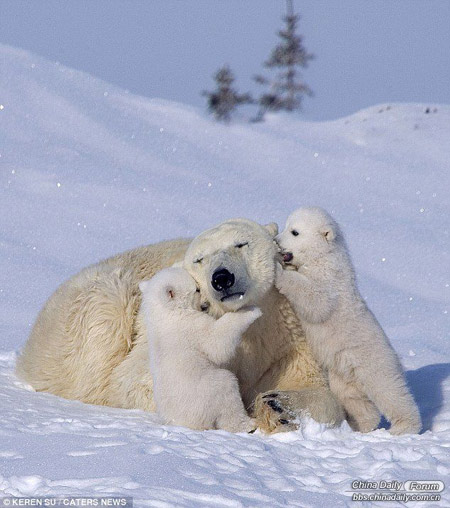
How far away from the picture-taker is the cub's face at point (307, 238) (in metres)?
4.55

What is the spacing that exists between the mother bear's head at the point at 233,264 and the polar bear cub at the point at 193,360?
81 millimetres

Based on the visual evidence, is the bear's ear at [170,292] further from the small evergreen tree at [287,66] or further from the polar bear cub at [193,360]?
the small evergreen tree at [287,66]

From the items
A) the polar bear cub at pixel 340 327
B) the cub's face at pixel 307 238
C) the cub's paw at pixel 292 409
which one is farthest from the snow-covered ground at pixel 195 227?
the cub's face at pixel 307 238

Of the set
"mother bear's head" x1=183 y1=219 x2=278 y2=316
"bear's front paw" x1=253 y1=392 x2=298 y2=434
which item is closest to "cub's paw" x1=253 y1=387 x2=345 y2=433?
"bear's front paw" x1=253 y1=392 x2=298 y2=434

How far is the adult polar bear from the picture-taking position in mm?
4328

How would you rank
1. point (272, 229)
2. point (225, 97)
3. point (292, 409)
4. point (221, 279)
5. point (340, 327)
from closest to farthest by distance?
point (221, 279)
point (292, 409)
point (340, 327)
point (272, 229)
point (225, 97)

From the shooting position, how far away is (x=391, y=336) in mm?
7320

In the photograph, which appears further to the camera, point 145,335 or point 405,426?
point 145,335

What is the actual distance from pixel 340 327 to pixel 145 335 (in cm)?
111

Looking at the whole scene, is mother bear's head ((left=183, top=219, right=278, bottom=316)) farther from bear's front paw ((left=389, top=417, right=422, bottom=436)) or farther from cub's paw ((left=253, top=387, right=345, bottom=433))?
bear's front paw ((left=389, top=417, right=422, bottom=436))

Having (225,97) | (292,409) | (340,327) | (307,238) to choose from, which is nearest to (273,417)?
(292,409)

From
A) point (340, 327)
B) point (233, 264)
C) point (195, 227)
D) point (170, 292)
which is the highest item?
point (195, 227)

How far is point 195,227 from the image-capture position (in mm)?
9719

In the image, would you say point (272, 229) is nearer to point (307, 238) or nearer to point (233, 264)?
point (307, 238)
